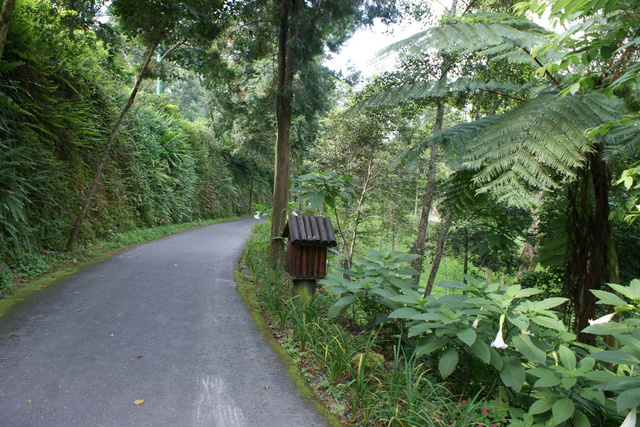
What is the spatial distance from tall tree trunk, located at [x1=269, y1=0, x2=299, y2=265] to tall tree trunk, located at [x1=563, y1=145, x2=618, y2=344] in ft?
17.5

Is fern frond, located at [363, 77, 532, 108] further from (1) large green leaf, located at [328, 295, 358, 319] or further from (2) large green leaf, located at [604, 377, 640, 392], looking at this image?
(2) large green leaf, located at [604, 377, 640, 392]

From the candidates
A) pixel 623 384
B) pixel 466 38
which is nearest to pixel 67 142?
pixel 466 38

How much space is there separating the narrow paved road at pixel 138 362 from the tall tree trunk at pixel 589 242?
7.43ft

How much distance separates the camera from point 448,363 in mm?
2400

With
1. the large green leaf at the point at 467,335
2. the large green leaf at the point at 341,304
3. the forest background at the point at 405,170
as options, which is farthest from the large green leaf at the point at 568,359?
the large green leaf at the point at 341,304

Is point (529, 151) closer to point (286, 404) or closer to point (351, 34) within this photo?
point (286, 404)

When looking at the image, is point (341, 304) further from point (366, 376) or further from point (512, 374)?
point (512, 374)

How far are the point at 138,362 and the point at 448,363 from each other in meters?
2.85

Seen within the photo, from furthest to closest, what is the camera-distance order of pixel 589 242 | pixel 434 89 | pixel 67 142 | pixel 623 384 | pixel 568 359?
pixel 67 142 → pixel 434 89 → pixel 589 242 → pixel 568 359 → pixel 623 384

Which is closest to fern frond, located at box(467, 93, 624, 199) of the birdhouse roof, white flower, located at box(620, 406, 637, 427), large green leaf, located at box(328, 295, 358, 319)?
white flower, located at box(620, 406, 637, 427)

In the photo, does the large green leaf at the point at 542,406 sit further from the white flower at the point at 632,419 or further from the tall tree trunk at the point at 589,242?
the tall tree trunk at the point at 589,242

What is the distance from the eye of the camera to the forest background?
2084mm

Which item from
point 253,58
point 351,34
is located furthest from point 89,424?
point 351,34

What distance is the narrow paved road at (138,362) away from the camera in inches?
108
